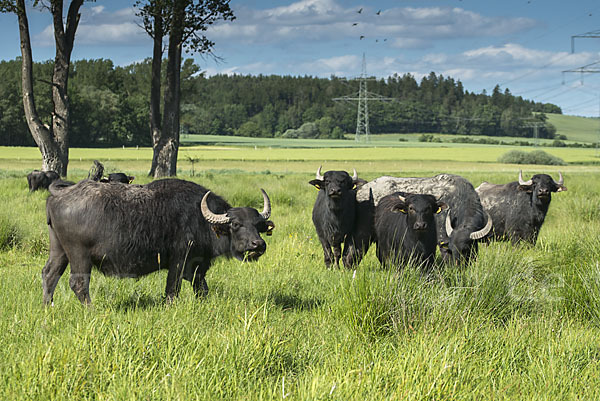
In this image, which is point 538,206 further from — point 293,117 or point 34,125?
point 293,117

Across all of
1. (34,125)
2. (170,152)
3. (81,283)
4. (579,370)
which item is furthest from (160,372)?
(170,152)

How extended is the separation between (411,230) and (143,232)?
11.9ft

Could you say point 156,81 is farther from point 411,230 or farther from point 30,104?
point 411,230

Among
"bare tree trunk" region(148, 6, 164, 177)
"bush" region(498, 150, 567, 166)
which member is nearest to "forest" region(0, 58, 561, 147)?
"bush" region(498, 150, 567, 166)

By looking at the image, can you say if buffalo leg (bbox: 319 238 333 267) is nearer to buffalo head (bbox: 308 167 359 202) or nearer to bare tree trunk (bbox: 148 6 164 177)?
buffalo head (bbox: 308 167 359 202)

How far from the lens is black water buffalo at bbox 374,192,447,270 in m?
7.31

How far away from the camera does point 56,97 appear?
22.5 meters

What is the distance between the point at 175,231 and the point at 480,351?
11.3 ft

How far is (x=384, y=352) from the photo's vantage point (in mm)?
4668

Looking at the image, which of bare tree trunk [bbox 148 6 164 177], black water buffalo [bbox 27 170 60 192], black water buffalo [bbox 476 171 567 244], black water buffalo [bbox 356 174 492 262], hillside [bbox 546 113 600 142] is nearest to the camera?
black water buffalo [bbox 356 174 492 262]

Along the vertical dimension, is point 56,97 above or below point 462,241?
above

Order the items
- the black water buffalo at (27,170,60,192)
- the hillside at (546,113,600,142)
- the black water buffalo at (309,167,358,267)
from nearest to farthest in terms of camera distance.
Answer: the black water buffalo at (309,167,358,267) → the black water buffalo at (27,170,60,192) → the hillside at (546,113,600,142)

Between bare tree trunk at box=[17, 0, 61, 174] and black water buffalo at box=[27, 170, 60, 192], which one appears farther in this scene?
bare tree trunk at box=[17, 0, 61, 174]

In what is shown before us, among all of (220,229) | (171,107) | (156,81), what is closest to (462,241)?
(220,229)
